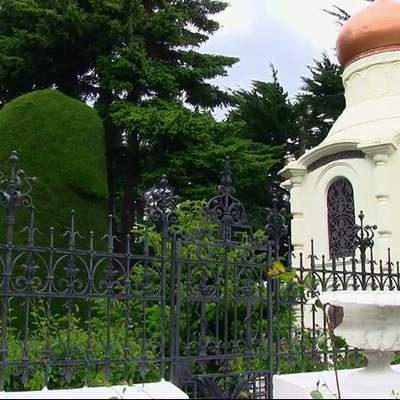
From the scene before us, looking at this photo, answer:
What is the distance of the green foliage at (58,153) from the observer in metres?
8.43

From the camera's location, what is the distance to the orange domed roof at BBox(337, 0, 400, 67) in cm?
1265

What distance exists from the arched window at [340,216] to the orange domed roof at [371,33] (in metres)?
2.98

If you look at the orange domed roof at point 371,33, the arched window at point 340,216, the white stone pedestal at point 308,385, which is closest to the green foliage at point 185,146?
the arched window at point 340,216

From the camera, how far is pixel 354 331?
4270 millimetres

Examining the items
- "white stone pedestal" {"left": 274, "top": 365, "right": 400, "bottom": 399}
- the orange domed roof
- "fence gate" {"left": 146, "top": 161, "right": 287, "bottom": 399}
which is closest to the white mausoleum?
the orange domed roof

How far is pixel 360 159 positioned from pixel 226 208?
6.42 meters

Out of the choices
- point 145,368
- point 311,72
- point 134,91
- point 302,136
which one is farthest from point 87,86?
point 145,368

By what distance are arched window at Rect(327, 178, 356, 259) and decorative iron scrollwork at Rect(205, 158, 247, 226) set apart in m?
6.03

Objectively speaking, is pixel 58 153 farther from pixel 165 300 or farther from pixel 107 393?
pixel 107 393

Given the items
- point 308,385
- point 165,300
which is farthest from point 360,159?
point 308,385

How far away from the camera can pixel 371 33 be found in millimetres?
12766

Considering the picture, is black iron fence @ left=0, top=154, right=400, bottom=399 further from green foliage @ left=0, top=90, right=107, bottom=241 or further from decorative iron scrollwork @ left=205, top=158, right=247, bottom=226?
green foliage @ left=0, top=90, right=107, bottom=241

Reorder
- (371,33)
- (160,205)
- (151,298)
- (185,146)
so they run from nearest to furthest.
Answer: (151,298)
(160,205)
(371,33)
(185,146)

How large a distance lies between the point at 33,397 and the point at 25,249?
3.22 ft
